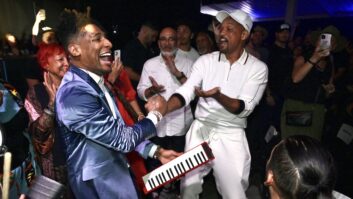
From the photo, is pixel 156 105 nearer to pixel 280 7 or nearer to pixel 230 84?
pixel 230 84

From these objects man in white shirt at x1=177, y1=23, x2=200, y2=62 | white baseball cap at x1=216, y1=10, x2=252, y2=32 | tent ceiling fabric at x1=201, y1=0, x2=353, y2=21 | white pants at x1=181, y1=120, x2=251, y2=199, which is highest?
tent ceiling fabric at x1=201, y1=0, x2=353, y2=21

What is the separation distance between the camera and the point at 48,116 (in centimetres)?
233

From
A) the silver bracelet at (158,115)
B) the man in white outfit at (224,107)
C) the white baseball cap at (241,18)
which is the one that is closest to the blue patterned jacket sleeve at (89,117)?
the silver bracelet at (158,115)

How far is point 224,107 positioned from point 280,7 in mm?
16369

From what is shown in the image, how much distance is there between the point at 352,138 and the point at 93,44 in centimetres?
354

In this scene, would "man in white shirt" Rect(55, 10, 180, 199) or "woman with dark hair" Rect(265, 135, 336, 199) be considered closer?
"woman with dark hair" Rect(265, 135, 336, 199)

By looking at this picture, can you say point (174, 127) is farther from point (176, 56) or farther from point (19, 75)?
point (19, 75)

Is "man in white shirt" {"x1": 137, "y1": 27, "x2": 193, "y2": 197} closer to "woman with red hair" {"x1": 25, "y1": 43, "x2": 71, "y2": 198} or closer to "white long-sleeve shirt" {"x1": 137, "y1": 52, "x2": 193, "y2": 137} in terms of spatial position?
"white long-sleeve shirt" {"x1": 137, "y1": 52, "x2": 193, "y2": 137}

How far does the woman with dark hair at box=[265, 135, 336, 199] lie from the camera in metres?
1.25

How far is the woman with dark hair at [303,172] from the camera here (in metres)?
1.25

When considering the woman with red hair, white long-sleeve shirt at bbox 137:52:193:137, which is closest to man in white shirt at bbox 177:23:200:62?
white long-sleeve shirt at bbox 137:52:193:137

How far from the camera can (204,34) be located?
5242mm

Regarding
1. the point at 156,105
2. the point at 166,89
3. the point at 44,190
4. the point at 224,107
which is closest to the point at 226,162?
the point at 224,107

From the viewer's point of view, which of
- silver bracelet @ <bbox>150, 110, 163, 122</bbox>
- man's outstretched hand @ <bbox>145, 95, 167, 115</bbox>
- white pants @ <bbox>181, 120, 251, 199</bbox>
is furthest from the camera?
Result: white pants @ <bbox>181, 120, 251, 199</bbox>
